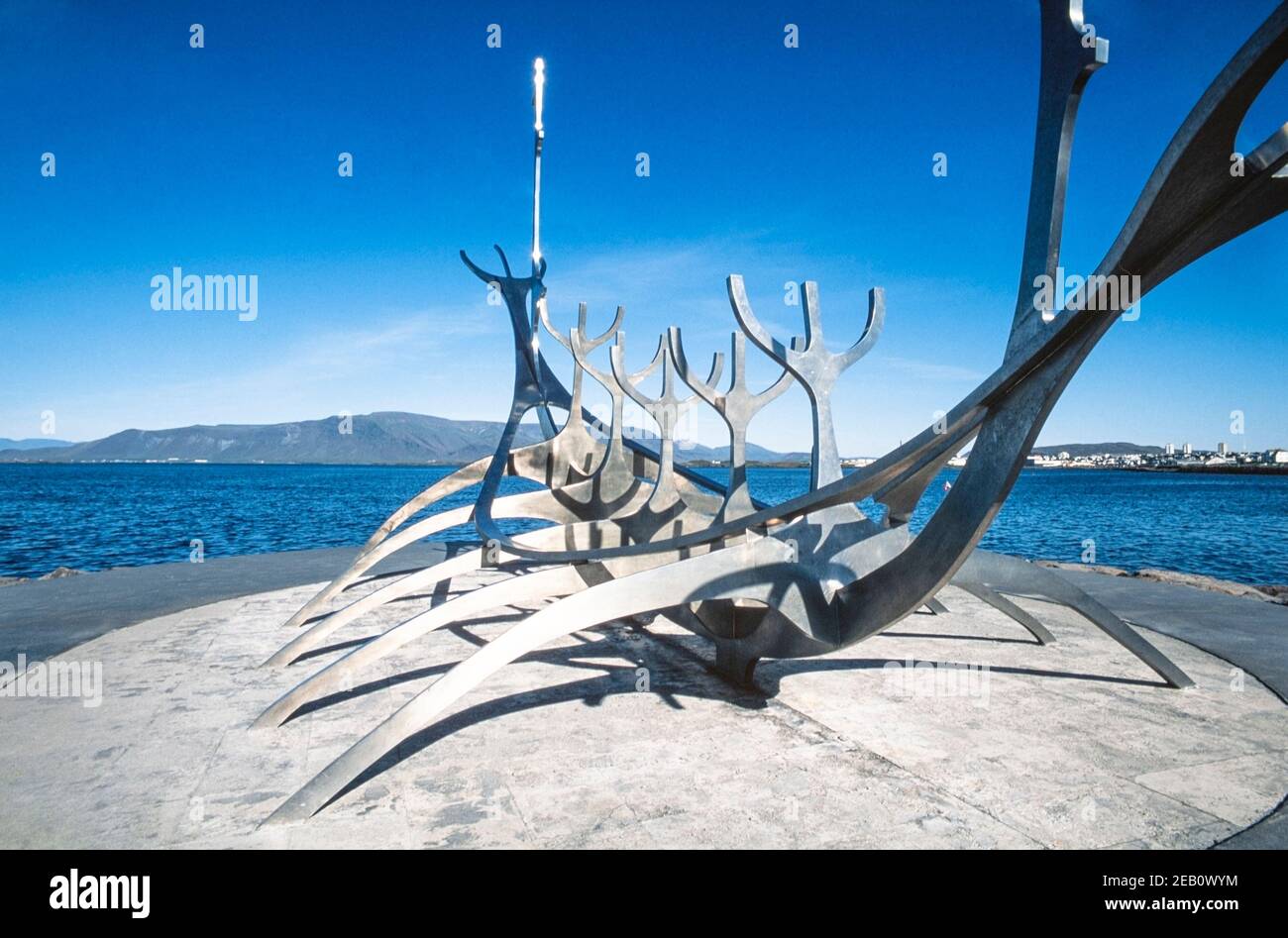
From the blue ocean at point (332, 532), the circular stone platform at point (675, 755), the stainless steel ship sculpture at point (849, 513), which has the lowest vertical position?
the blue ocean at point (332, 532)

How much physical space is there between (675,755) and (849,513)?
3127 mm

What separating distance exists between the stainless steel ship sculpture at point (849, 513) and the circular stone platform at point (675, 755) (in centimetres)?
47

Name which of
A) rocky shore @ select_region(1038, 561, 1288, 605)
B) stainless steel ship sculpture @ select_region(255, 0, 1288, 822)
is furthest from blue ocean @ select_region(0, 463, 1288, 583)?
stainless steel ship sculpture @ select_region(255, 0, 1288, 822)

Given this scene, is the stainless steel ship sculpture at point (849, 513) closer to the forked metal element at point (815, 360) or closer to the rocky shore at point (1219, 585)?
the forked metal element at point (815, 360)

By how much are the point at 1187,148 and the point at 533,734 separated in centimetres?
580

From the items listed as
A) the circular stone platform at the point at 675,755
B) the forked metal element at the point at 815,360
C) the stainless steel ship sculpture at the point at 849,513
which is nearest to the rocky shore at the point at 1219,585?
the circular stone platform at the point at 675,755

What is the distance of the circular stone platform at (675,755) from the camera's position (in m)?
4.93

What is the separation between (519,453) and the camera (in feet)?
44.8

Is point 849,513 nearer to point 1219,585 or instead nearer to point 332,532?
point 1219,585

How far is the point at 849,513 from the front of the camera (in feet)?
26.5

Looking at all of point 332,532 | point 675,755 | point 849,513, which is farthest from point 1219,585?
point 332,532

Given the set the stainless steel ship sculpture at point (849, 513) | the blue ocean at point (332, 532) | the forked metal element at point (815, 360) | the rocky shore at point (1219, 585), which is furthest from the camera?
the blue ocean at point (332, 532)

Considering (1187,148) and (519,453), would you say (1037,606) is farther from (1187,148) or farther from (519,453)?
(1187,148)
